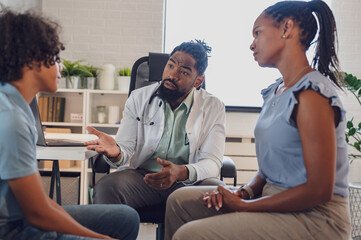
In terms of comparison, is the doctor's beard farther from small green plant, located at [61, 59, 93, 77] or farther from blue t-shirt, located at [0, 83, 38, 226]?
small green plant, located at [61, 59, 93, 77]

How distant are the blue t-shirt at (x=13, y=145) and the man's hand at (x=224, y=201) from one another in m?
0.57

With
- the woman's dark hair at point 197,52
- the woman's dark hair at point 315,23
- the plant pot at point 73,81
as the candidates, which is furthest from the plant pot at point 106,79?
the woman's dark hair at point 315,23

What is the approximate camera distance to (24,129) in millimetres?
919

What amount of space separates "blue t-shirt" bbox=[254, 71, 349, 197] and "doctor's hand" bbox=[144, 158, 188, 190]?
53cm

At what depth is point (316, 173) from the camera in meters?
1.04

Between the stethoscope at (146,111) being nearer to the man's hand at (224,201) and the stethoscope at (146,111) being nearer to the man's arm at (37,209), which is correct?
the man's hand at (224,201)

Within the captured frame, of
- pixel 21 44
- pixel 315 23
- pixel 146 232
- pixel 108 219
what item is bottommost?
pixel 146 232

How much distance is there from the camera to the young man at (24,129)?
2.96ft

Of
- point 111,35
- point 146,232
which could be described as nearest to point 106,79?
point 111,35

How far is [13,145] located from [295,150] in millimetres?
734

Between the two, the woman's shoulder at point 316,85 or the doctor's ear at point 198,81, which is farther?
the doctor's ear at point 198,81

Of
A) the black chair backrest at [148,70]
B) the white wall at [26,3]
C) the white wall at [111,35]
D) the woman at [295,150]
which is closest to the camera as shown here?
the woman at [295,150]

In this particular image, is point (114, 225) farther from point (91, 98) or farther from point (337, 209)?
point (91, 98)

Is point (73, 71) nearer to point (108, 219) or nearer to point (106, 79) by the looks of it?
point (106, 79)
